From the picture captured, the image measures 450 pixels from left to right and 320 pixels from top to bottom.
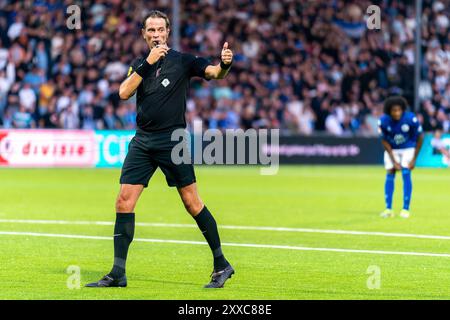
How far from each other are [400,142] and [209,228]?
27.9ft

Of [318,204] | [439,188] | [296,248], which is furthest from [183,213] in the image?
[439,188]

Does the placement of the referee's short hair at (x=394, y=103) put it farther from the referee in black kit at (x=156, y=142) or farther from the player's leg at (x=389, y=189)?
the referee in black kit at (x=156, y=142)

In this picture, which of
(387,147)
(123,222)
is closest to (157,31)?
(123,222)

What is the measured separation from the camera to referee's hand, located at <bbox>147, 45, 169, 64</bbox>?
31.2 ft

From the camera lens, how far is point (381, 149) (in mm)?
32250

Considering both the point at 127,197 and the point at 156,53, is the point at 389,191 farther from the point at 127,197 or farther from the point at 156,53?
the point at 156,53

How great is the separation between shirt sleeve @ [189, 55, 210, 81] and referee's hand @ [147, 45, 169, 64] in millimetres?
504

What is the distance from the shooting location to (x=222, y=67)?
965 cm

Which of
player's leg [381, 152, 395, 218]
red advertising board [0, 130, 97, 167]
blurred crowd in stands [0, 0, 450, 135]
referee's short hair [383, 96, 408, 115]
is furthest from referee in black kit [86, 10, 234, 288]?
blurred crowd in stands [0, 0, 450, 135]

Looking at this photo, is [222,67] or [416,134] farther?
[416,134]

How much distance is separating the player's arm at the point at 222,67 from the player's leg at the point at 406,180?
8.50m

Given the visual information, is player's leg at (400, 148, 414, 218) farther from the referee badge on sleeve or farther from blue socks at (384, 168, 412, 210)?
the referee badge on sleeve
